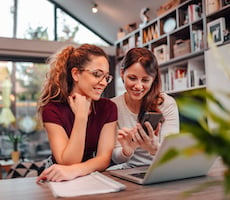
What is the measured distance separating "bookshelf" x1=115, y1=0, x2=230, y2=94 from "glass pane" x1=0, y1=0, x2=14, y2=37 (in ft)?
7.76

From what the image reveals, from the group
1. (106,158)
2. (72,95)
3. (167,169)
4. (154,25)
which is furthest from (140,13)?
(167,169)

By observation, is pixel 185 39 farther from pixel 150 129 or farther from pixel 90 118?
pixel 150 129

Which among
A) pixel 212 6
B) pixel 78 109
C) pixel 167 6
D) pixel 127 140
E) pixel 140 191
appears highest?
pixel 167 6

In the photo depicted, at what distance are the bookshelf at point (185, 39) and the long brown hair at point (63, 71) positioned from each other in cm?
171

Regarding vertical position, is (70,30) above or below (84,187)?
above

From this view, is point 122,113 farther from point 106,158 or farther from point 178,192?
point 178,192

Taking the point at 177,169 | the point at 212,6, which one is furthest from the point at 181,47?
the point at 177,169

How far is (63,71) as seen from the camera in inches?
58.3

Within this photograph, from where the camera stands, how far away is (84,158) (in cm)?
139

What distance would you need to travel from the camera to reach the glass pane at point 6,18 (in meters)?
4.85

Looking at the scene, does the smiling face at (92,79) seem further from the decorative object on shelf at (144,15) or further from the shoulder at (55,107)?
the decorative object on shelf at (144,15)

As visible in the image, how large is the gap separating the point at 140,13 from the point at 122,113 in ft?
10.0

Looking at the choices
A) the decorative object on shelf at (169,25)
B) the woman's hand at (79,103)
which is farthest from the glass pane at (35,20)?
the woman's hand at (79,103)

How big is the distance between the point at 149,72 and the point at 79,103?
1.62 feet
